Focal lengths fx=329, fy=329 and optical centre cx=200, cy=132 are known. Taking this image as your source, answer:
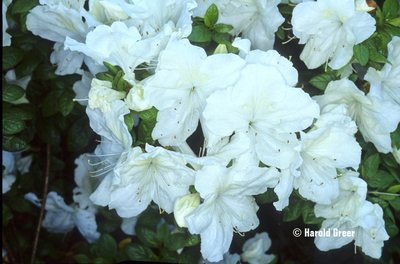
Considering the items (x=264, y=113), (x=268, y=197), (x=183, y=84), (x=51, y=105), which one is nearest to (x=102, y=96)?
(x=183, y=84)

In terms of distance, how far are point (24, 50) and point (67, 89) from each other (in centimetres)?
23

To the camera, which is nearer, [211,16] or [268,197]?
[211,16]

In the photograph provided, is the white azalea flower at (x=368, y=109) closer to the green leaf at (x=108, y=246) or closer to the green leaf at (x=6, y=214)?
Answer: the green leaf at (x=108, y=246)

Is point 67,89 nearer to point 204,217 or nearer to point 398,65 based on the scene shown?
point 204,217

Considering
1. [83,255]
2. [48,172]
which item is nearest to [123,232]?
[83,255]

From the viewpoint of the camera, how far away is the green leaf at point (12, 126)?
1136 millimetres

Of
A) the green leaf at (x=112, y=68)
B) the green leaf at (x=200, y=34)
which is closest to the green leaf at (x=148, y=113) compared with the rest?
the green leaf at (x=112, y=68)

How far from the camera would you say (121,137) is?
0.88 meters

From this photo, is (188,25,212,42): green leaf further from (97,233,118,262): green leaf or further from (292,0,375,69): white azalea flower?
(97,233,118,262): green leaf

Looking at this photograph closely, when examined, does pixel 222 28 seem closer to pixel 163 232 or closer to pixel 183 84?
pixel 183 84

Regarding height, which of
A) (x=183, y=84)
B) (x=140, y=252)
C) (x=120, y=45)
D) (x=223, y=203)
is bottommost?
(x=140, y=252)

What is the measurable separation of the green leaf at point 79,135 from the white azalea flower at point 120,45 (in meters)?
0.56

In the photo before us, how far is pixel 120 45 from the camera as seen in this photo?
0.85 meters

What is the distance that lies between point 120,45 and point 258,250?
107cm
